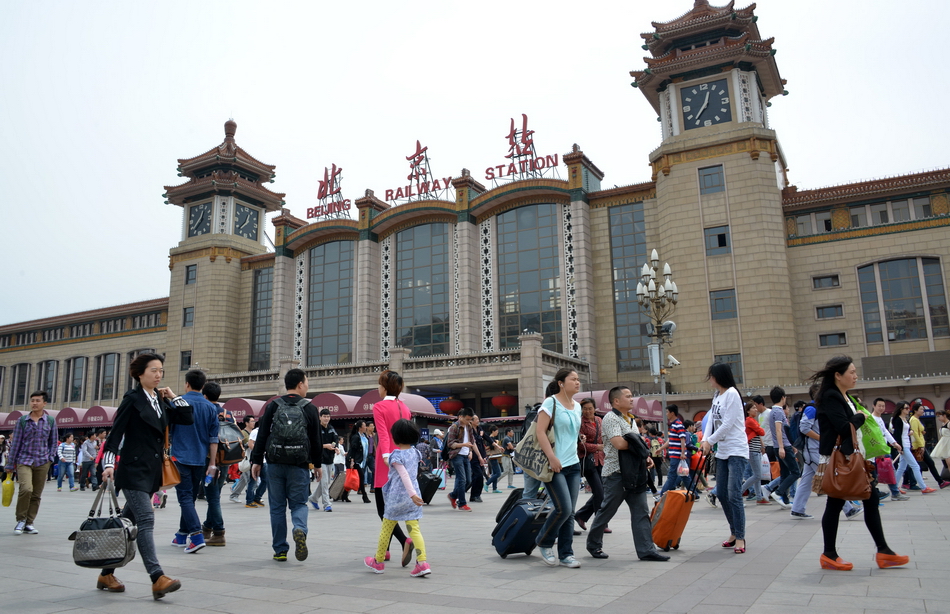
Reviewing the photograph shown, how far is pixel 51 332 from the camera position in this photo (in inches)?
2267

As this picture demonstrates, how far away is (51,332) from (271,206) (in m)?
21.4

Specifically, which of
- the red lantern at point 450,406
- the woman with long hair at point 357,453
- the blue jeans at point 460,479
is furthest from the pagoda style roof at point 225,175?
the blue jeans at point 460,479

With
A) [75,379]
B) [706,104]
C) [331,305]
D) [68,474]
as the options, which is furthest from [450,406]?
[75,379]

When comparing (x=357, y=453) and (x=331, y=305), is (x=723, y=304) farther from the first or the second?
(x=357, y=453)

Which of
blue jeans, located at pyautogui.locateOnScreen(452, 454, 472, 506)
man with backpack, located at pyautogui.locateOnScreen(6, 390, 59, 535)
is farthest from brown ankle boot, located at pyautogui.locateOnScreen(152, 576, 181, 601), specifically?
blue jeans, located at pyautogui.locateOnScreen(452, 454, 472, 506)

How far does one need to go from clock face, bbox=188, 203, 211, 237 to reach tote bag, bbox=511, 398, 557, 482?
4714 cm

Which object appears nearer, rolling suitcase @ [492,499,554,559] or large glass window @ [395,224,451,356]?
rolling suitcase @ [492,499,554,559]

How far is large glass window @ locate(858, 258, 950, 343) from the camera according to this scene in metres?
32.9

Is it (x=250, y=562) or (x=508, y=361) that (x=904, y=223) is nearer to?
(x=508, y=361)

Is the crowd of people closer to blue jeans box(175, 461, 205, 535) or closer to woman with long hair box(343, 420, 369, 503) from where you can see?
blue jeans box(175, 461, 205, 535)

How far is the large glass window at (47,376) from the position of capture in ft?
184

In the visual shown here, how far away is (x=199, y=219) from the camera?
50500 millimetres

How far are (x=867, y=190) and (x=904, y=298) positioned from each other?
18.3 feet

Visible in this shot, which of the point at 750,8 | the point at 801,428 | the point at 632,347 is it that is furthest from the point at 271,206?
the point at 801,428
